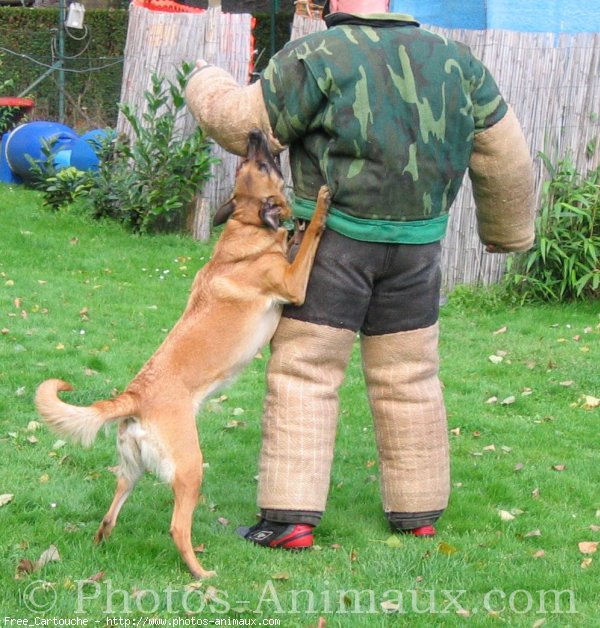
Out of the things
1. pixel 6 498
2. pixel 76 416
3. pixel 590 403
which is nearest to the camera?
pixel 76 416

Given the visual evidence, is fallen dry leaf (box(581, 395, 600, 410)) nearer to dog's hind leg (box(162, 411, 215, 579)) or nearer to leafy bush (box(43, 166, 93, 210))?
dog's hind leg (box(162, 411, 215, 579))

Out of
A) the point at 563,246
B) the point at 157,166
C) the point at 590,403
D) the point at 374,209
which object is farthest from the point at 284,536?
the point at 157,166

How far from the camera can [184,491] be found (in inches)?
165

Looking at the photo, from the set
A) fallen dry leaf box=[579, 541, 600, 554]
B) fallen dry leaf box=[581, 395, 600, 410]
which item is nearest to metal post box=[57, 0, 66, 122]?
fallen dry leaf box=[581, 395, 600, 410]

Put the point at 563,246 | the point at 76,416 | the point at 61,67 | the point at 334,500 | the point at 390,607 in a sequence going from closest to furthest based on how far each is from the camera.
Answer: the point at 390,607
the point at 76,416
the point at 334,500
the point at 563,246
the point at 61,67

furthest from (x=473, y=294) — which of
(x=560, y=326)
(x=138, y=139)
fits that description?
(x=138, y=139)

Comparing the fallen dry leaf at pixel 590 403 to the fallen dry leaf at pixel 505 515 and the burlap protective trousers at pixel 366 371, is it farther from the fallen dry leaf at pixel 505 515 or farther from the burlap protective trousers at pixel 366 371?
the burlap protective trousers at pixel 366 371

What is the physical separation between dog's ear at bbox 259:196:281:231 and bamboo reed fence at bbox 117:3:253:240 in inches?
239

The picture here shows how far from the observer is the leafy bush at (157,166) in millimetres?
10359

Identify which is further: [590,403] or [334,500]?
[590,403]

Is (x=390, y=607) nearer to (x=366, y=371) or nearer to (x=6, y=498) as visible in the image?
(x=366, y=371)

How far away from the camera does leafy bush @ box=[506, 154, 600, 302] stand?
8867mm

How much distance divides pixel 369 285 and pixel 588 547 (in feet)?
5.09

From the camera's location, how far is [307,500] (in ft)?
14.9
